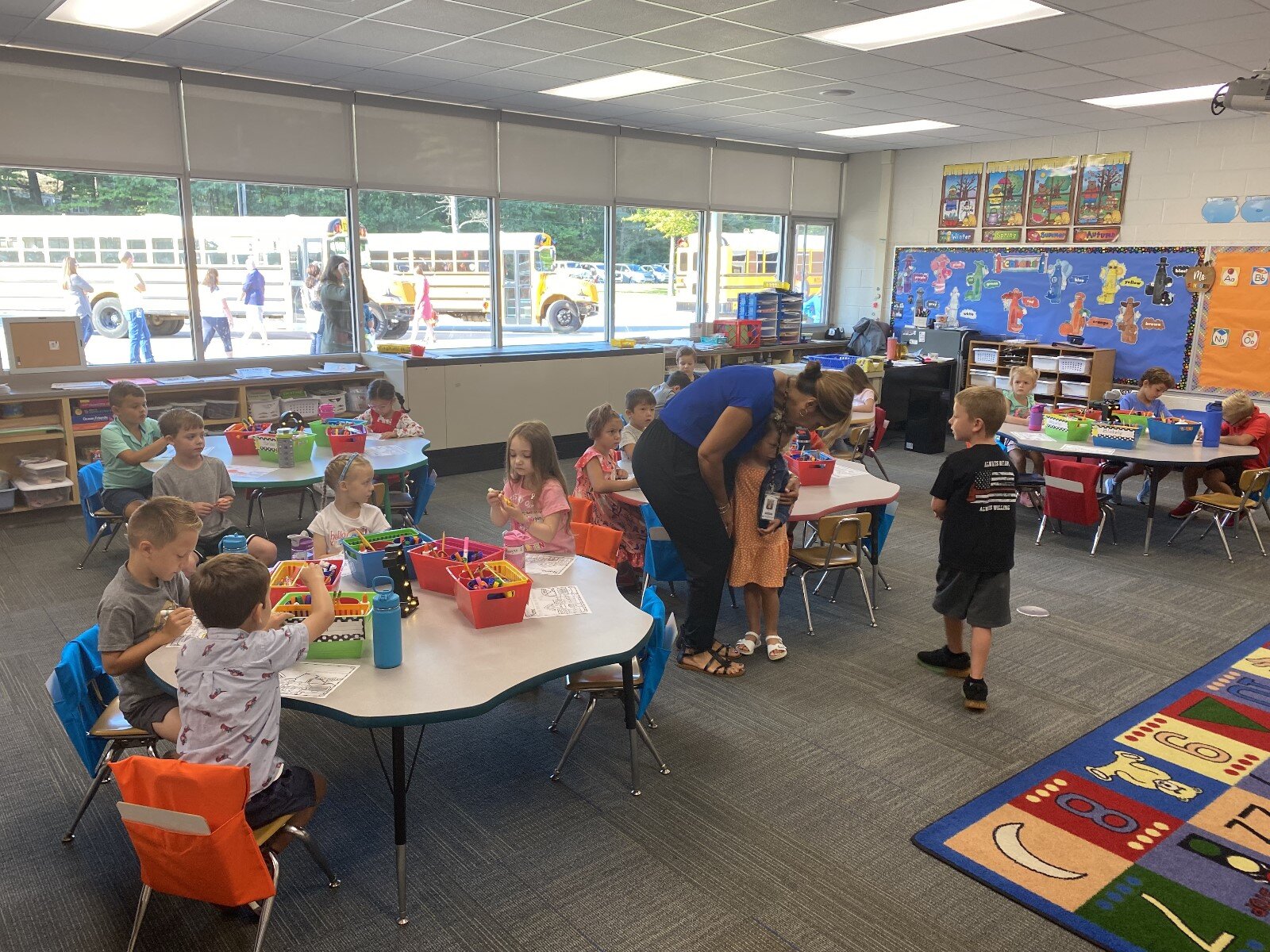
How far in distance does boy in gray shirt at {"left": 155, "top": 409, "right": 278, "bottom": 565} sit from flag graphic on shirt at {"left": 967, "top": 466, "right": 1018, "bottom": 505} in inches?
140

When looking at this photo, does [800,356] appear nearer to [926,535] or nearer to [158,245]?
[926,535]

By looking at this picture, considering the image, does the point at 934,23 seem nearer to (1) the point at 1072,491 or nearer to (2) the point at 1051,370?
(1) the point at 1072,491

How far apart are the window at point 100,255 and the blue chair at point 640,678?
592 centimetres

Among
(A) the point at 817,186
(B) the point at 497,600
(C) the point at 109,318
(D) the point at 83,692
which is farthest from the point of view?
(A) the point at 817,186

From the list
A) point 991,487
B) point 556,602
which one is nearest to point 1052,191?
point 991,487

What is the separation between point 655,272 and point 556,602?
8.06m

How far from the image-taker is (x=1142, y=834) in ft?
10.3

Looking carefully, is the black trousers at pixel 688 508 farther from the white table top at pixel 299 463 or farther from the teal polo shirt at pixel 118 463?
the teal polo shirt at pixel 118 463

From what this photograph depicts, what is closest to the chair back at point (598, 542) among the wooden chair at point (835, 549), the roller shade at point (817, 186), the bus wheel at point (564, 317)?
the wooden chair at point (835, 549)

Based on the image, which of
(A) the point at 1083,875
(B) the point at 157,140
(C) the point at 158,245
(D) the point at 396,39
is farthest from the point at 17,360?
(A) the point at 1083,875

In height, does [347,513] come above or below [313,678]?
above

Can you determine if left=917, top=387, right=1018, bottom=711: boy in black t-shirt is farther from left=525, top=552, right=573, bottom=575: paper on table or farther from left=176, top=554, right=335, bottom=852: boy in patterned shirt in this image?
left=176, top=554, right=335, bottom=852: boy in patterned shirt

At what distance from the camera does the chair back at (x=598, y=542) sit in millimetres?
3955

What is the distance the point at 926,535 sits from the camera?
22.6ft
